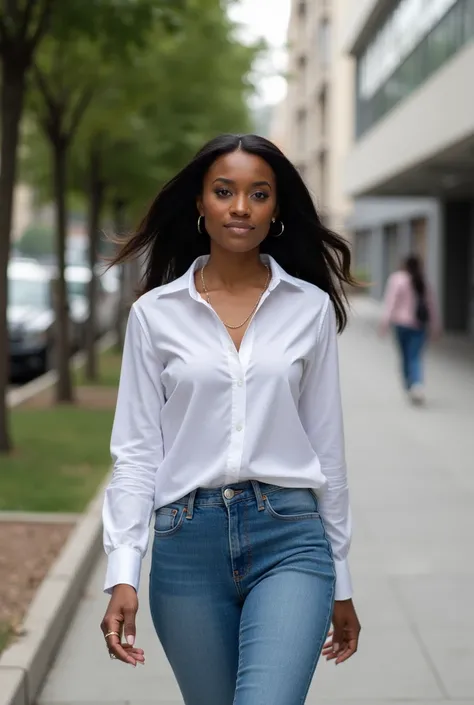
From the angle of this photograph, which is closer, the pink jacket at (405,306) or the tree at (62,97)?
the tree at (62,97)

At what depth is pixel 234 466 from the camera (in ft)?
9.05

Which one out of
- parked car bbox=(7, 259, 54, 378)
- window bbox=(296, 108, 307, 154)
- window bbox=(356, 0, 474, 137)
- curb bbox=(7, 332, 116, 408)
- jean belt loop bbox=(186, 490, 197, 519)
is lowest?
curb bbox=(7, 332, 116, 408)

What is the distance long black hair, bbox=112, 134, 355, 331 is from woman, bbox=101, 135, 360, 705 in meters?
0.07

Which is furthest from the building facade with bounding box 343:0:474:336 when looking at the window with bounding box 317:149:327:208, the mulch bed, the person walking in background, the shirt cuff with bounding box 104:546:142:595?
the window with bounding box 317:149:327:208

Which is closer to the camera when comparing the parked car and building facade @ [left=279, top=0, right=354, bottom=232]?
the parked car

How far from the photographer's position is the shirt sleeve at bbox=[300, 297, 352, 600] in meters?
2.90

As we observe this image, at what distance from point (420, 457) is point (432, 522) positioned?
110 inches

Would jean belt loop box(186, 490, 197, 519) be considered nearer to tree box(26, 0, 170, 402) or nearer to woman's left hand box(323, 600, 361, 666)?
woman's left hand box(323, 600, 361, 666)

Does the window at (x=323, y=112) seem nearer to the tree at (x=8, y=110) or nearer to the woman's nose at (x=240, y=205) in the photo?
the tree at (x=8, y=110)

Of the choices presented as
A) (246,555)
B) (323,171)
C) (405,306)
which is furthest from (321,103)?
(246,555)

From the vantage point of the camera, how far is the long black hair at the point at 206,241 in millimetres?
3104

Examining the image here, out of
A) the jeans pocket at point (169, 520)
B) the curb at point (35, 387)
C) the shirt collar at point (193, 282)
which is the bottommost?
the curb at point (35, 387)

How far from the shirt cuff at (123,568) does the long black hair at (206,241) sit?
2.59 feet

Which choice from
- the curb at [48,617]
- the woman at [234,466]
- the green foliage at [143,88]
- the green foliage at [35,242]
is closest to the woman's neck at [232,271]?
the woman at [234,466]
